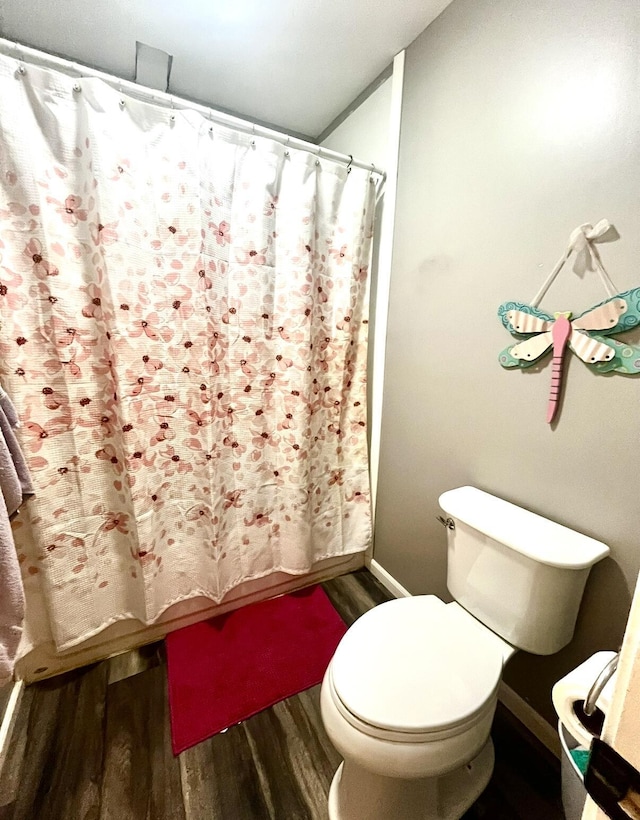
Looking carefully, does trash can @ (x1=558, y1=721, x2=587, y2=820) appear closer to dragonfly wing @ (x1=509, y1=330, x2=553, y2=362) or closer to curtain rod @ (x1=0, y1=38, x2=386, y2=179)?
dragonfly wing @ (x1=509, y1=330, x2=553, y2=362)

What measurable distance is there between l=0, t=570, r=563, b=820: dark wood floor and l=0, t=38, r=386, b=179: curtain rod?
1.90 meters

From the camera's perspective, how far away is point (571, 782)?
28.5 inches

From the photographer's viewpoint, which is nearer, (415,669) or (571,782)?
(571,782)

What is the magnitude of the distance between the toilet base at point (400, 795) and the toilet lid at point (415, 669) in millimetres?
209

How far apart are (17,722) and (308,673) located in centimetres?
94

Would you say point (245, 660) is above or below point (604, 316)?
below

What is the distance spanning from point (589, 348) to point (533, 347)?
14 cm

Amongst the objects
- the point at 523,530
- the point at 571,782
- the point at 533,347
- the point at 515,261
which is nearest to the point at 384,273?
the point at 515,261

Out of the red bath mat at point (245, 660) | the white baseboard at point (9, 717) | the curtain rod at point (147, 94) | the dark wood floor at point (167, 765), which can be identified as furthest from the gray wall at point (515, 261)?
the white baseboard at point (9, 717)

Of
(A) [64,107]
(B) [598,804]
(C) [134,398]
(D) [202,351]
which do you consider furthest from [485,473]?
(A) [64,107]

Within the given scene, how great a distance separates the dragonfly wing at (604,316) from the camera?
0.84 meters

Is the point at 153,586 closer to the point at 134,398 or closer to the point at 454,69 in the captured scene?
the point at 134,398

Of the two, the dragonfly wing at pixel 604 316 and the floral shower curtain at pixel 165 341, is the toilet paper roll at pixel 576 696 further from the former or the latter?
the floral shower curtain at pixel 165 341

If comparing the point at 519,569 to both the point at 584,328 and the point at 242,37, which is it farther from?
the point at 242,37
